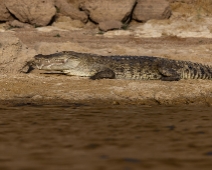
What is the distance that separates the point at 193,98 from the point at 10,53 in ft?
11.2

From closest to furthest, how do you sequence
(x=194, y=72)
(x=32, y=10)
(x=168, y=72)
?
(x=168, y=72) < (x=194, y=72) < (x=32, y=10)

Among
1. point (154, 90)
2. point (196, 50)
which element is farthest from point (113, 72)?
point (196, 50)

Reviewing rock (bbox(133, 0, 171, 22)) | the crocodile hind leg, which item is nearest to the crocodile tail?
the crocodile hind leg

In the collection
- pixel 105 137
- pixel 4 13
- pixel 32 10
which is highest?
pixel 32 10

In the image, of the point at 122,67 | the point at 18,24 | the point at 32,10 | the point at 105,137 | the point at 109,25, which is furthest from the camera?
the point at 32,10

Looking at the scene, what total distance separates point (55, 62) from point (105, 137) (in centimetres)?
482

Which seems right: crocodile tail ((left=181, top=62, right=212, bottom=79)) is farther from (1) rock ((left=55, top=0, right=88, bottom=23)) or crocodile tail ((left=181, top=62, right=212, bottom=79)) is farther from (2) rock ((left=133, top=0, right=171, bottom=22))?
(1) rock ((left=55, top=0, right=88, bottom=23))

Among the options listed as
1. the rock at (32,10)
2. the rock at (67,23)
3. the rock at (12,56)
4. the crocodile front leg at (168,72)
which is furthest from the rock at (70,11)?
the crocodile front leg at (168,72)

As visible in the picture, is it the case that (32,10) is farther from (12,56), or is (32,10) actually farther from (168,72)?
(168,72)

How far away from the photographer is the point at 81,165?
427 cm

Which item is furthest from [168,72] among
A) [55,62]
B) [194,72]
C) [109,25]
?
[109,25]

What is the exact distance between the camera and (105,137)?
5.37 meters

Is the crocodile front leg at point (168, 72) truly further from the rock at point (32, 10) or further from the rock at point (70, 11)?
the rock at point (70, 11)

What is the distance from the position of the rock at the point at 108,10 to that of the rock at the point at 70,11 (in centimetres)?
25
